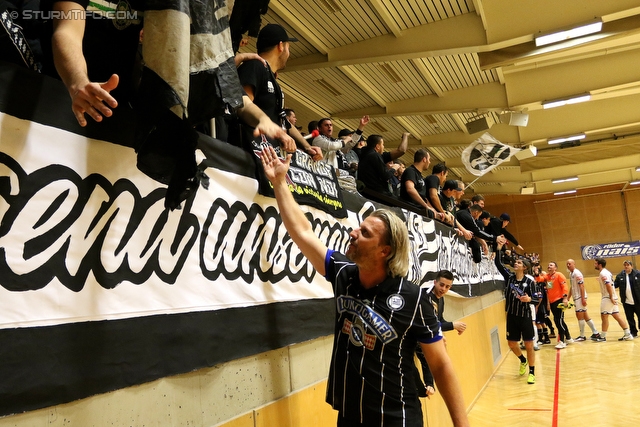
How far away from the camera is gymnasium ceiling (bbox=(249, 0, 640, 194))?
326 inches

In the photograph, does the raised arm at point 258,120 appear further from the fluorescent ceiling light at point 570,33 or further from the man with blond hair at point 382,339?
the fluorescent ceiling light at point 570,33

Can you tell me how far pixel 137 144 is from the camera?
165 cm

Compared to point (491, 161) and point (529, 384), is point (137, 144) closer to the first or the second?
point (529, 384)

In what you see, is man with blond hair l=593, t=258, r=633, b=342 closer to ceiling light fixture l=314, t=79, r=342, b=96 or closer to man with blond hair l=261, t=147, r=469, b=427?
ceiling light fixture l=314, t=79, r=342, b=96

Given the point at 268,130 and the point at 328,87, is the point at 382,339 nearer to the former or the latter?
the point at 268,130

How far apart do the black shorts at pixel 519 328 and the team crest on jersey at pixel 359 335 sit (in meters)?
7.48

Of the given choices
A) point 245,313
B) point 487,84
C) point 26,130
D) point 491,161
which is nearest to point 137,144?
point 26,130

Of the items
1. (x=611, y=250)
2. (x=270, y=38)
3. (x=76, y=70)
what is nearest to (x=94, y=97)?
(x=76, y=70)

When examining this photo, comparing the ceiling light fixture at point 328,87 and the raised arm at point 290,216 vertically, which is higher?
the ceiling light fixture at point 328,87

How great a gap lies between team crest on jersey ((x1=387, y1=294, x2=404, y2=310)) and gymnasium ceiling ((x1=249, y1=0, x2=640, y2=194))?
22.3 feet

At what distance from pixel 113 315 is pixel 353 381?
1131 millimetres

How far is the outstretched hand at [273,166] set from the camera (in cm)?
259

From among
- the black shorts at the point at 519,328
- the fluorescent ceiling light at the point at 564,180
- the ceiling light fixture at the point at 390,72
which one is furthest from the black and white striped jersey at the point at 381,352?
the fluorescent ceiling light at the point at 564,180

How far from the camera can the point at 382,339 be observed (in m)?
2.26
